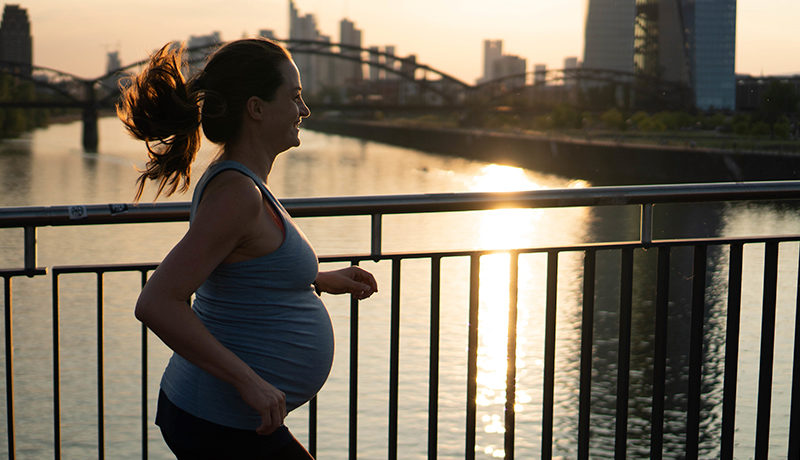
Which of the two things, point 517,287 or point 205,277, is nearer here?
point 205,277

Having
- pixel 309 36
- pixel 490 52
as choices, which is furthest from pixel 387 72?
pixel 309 36

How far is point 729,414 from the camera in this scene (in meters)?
2.44

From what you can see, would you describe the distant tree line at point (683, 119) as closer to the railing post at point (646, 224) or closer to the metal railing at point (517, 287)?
the metal railing at point (517, 287)

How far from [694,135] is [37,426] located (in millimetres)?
44355

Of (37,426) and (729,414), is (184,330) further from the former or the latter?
(37,426)

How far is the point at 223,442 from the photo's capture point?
1.33 metres

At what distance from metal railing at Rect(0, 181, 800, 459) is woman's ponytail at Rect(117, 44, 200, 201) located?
0.46 m

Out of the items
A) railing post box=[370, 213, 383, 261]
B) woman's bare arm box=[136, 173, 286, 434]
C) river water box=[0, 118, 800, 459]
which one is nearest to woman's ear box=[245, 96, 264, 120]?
woman's bare arm box=[136, 173, 286, 434]


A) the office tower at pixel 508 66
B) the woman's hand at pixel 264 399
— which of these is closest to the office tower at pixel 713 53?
the office tower at pixel 508 66

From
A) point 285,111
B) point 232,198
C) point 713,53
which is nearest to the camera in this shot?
point 232,198

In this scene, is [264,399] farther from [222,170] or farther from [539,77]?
[539,77]

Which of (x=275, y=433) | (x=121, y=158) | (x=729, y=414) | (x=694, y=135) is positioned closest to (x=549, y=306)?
(x=729, y=414)

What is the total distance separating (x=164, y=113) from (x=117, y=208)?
21.2 inches

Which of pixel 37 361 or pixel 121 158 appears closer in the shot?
pixel 37 361
